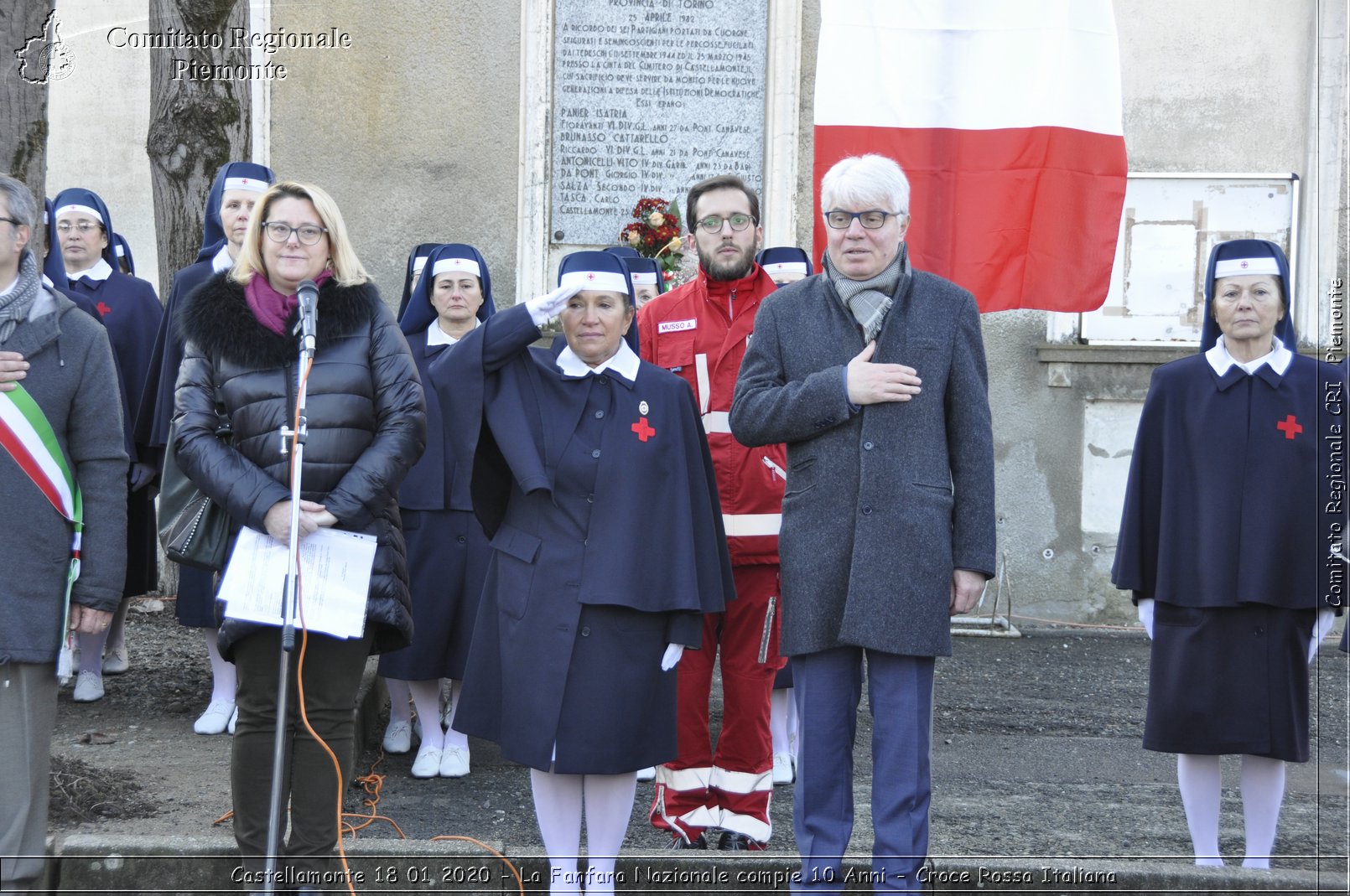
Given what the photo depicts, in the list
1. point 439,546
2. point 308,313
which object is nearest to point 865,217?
point 308,313

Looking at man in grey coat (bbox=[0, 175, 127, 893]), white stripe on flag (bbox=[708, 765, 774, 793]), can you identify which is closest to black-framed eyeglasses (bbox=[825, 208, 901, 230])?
white stripe on flag (bbox=[708, 765, 774, 793])

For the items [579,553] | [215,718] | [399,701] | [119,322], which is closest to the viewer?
[579,553]

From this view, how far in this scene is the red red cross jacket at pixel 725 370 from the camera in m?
5.18

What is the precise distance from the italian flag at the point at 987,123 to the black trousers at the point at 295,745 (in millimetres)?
2646

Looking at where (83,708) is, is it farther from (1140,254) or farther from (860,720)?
(1140,254)

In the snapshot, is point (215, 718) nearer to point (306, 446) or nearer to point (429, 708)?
point (429, 708)

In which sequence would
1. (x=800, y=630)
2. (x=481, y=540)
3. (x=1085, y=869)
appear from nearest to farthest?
(x=800, y=630) < (x=1085, y=869) < (x=481, y=540)

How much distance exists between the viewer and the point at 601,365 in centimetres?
446

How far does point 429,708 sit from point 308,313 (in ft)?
8.63

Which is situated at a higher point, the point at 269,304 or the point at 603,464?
the point at 269,304

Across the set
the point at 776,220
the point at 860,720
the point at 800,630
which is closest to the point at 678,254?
the point at 776,220

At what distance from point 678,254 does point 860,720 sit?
3269mm

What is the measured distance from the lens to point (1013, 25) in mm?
5383

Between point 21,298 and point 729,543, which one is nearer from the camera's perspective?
point 21,298
